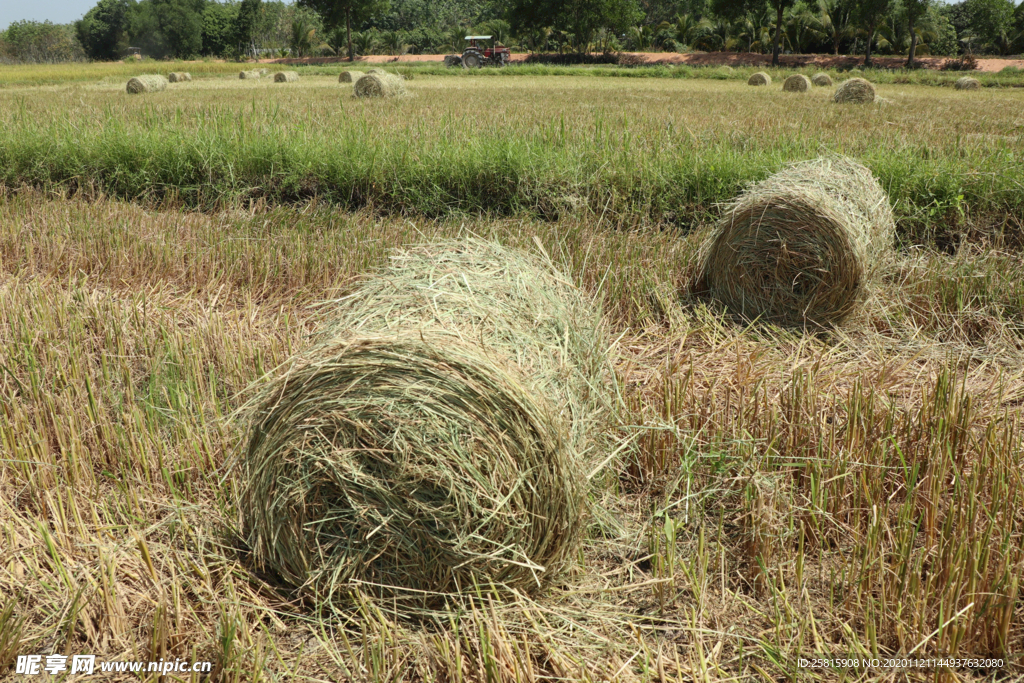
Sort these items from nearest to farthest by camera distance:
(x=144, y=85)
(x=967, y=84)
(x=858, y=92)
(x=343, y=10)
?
(x=858, y=92), (x=144, y=85), (x=967, y=84), (x=343, y=10)

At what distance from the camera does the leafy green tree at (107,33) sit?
71688 millimetres

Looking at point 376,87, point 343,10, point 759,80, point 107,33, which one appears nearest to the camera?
point 376,87

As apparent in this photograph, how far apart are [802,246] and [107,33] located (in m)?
87.4

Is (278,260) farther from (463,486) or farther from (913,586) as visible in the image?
(913,586)

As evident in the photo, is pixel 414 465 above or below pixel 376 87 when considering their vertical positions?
below

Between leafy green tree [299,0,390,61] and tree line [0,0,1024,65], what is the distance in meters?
0.08

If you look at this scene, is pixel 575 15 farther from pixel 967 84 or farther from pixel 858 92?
pixel 858 92

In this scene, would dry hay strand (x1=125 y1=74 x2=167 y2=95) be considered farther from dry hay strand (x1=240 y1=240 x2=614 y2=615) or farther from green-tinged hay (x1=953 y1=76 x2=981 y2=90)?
green-tinged hay (x1=953 y1=76 x2=981 y2=90)

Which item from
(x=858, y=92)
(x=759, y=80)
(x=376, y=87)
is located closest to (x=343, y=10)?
(x=759, y=80)

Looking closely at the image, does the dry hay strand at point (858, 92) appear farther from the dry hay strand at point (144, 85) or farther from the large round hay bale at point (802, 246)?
the dry hay strand at point (144, 85)

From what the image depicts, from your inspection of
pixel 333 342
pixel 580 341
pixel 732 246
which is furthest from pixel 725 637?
pixel 732 246

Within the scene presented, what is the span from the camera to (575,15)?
4875 cm

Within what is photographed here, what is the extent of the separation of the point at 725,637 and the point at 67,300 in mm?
4259

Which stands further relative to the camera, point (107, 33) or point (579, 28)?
point (107, 33)
